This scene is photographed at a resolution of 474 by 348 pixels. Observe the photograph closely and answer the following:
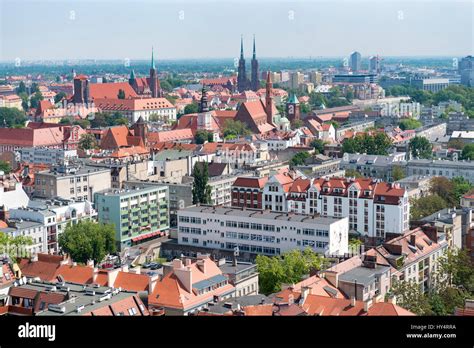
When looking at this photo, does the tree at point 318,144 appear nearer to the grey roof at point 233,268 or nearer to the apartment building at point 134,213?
the apartment building at point 134,213

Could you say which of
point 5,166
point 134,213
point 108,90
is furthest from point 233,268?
point 108,90

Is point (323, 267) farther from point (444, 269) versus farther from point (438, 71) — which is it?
point (438, 71)

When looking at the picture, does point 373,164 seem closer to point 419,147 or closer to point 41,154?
point 419,147

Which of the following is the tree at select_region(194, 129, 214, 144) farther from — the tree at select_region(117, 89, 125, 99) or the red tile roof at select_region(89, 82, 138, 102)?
the red tile roof at select_region(89, 82, 138, 102)

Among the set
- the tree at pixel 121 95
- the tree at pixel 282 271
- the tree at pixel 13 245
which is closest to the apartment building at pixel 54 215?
the tree at pixel 13 245

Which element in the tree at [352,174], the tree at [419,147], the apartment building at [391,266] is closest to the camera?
the apartment building at [391,266]

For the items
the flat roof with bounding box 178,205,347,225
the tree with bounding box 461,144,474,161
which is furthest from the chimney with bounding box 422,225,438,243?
the tree with bounding box 461,144,474,161
